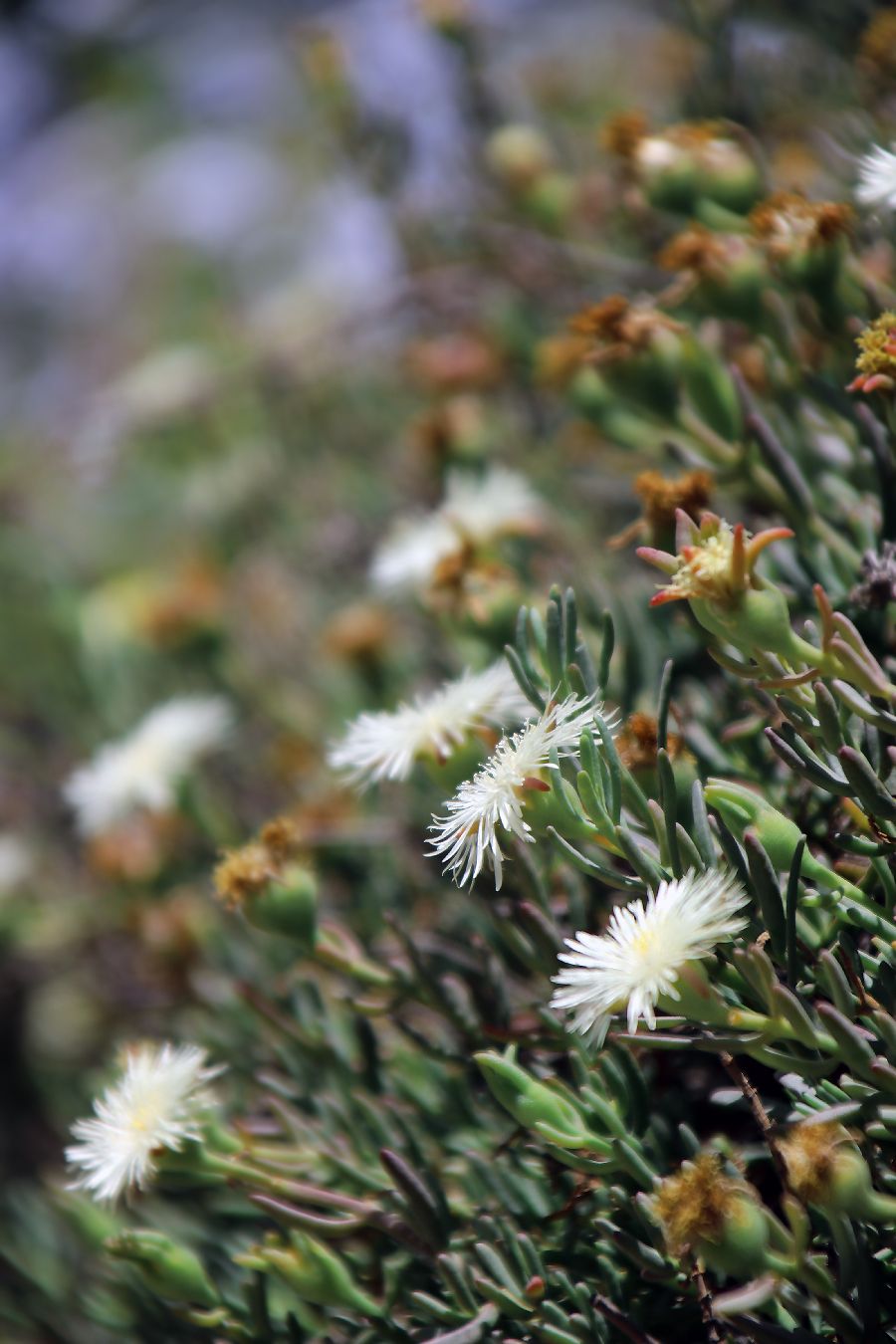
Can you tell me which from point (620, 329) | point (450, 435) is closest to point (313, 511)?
→ point (450, 435)

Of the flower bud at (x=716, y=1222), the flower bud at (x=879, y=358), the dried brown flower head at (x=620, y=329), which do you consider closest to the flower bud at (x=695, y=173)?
the dried brown flower head at (x=620, y=329)

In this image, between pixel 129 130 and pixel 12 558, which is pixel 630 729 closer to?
pixel 12 558

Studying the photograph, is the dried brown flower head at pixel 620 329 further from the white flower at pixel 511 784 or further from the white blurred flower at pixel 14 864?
the white blurred flower at pixel 14 864

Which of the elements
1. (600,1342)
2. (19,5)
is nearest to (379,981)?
(600,1342)

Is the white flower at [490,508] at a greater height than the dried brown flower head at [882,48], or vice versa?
the dried brown flower head at [882,48]

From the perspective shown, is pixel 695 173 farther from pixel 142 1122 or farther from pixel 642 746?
pixel 142 1122

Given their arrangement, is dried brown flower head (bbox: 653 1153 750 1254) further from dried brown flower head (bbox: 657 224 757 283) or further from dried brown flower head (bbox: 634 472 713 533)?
dried brown flower head (bbox: 657 224 757 283)

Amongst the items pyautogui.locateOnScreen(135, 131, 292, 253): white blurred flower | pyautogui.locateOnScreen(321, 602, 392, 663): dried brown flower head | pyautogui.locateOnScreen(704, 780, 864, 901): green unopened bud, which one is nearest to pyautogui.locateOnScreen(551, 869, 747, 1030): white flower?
pyautogui.locateOnScreen(704, 780, 864, 901): green unopened bud

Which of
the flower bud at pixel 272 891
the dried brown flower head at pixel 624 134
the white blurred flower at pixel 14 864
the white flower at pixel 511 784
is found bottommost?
the white blurred flower at pixel 14 864
